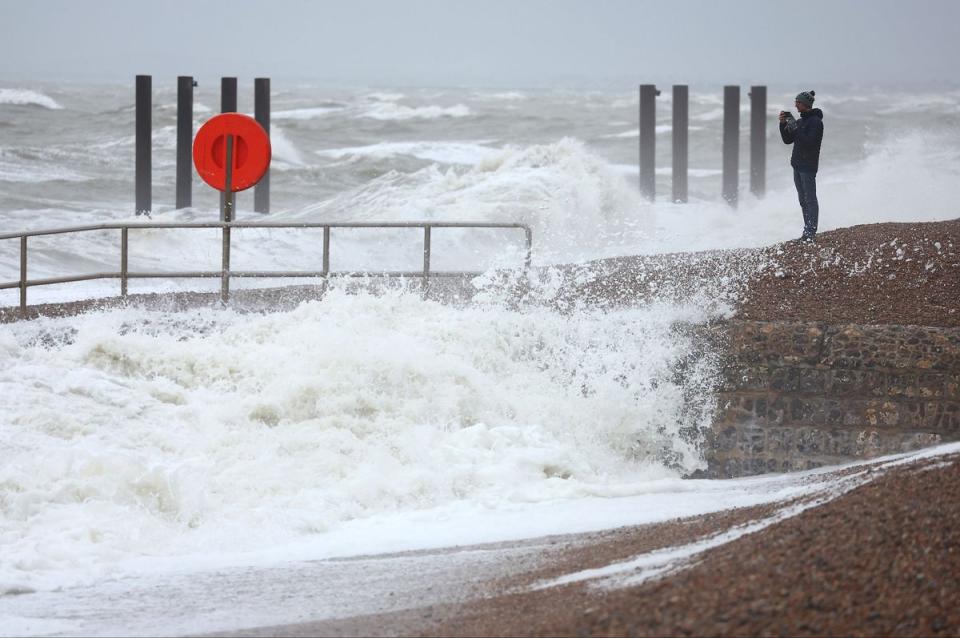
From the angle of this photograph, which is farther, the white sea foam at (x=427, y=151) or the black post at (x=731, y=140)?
the white sea foam at (x=427, y=151)

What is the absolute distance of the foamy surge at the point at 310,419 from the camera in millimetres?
8508

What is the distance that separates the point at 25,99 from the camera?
55.4m

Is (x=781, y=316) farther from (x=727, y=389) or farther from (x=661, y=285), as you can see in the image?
(x=661, y=285)

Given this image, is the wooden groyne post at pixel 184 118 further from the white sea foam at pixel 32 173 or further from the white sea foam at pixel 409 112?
the white sea foam at pixel 409 112

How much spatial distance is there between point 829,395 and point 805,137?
13.3 ft

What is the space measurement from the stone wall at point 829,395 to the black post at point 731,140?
1957 centimetres

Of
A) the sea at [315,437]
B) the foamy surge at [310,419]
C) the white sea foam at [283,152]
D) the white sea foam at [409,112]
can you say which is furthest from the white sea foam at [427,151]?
Answer: the foamy surge at [310,419]

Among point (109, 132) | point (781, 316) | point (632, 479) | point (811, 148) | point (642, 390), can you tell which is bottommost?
point (632, 479)

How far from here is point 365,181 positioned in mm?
38125

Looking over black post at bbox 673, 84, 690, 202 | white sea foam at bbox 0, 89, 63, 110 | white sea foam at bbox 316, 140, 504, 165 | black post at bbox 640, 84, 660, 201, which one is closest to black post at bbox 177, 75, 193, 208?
black post at bbox 640, 84, 660, 201

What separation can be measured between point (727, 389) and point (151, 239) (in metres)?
15.5

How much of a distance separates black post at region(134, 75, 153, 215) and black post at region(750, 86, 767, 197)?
13.1 m

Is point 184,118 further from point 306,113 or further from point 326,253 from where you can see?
point 306,113

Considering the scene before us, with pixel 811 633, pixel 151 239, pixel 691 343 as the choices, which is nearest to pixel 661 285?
pixel 691 343
